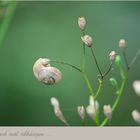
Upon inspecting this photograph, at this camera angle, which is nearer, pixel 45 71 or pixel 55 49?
pixel 45 71

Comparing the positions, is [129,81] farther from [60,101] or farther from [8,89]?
[8,89]

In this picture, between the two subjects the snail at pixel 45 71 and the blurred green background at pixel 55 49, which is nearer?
the snail at pixel 45 71

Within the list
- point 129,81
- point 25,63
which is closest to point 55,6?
point 25,63

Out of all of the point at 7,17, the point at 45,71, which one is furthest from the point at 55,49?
the point at 45,71

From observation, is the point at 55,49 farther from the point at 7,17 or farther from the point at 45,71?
the point at 45,71

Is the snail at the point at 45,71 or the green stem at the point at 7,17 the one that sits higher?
the green stem at the point at 7,17

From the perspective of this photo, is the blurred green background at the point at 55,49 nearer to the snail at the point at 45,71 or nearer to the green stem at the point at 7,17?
the green stem at the point at 7,17

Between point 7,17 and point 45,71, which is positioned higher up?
point 7,17

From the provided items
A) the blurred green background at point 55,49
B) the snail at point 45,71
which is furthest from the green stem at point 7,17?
the snail at point 45,71
